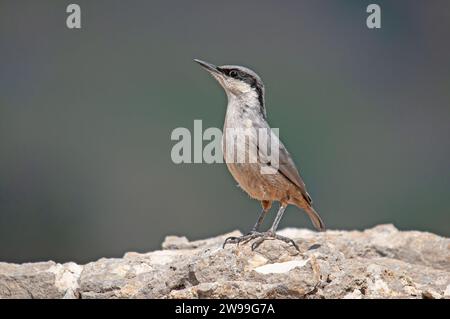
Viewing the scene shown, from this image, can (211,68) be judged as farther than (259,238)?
Yes

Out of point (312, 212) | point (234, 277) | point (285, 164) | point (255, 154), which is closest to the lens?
point (234, 277)

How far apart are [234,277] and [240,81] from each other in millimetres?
1978

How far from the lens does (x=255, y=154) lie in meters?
6.04

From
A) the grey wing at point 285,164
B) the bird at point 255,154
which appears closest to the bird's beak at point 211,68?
the bird at point 255,154

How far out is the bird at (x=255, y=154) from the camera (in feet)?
19.9

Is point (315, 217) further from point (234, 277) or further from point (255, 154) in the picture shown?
point (234, 277)

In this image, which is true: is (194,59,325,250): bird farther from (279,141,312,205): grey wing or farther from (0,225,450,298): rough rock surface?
(0,225,450,298): rough rock surface

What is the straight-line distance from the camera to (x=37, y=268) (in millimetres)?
5840

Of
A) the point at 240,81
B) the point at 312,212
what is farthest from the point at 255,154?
the point at 312,212

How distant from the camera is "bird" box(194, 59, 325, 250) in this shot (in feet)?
19.9

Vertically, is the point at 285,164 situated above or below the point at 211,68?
below

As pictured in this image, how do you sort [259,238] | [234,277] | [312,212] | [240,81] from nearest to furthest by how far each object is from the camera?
[234,277] → [259,238] → [240,81] → [312,212]
